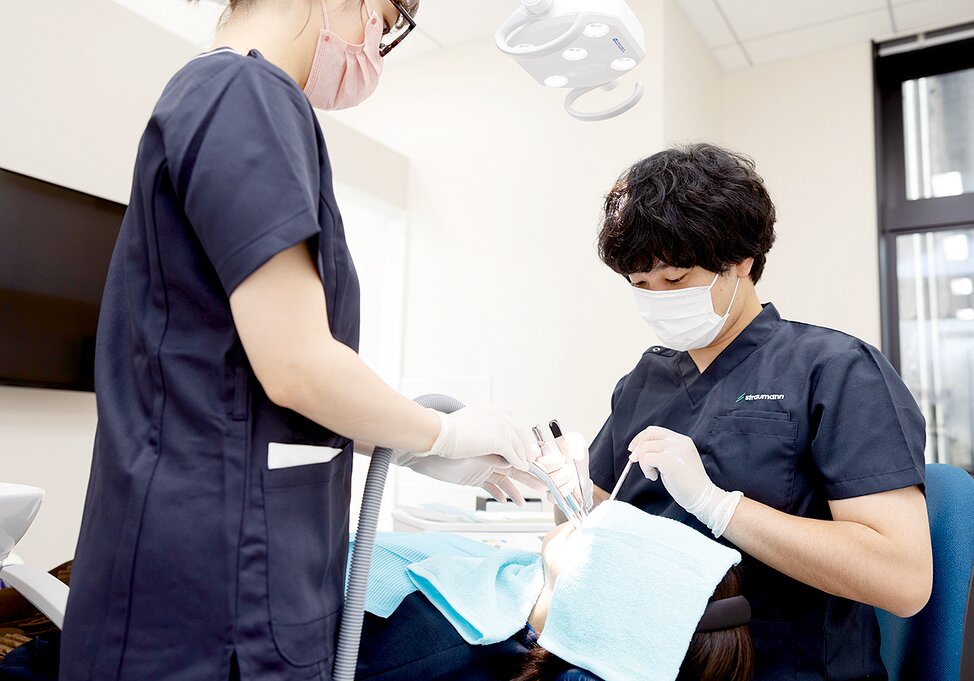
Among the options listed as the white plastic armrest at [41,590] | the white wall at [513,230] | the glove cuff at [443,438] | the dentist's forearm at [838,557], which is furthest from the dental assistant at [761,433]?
the white wall at [513,230]

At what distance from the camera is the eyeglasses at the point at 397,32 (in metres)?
0.99

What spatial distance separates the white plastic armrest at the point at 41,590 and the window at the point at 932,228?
10.6ft

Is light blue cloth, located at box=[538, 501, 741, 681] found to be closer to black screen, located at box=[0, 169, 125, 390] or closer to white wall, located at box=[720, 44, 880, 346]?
black screen, located at box=[0, 169, 125, 390]

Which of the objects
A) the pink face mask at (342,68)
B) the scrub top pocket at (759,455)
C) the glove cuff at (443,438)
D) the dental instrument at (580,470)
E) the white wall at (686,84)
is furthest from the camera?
the white wall at (686,84)

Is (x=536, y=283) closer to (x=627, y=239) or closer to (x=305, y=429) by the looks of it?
(x=627, y=239)

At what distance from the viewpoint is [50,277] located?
7.33 ft

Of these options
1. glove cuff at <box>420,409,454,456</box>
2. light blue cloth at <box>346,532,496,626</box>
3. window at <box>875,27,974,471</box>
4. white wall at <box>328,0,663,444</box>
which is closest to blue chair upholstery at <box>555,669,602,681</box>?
light blue cloth at <box>346,532,496,626</box>

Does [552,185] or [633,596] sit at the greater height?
[552,185]

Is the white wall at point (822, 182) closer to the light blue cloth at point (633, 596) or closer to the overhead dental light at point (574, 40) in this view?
the overhead dental light at point (574, 40)

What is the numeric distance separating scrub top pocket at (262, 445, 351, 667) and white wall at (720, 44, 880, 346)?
2.97 m

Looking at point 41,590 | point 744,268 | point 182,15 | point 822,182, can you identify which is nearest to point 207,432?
point 41,590

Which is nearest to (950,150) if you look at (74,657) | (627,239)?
(627,239)

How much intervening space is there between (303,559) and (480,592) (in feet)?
1.29

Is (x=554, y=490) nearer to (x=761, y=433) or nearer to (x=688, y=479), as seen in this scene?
(x=688, y=479)
